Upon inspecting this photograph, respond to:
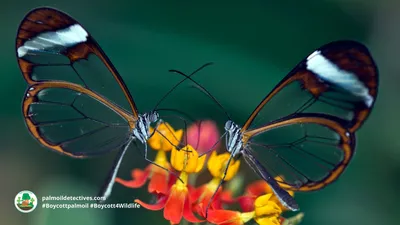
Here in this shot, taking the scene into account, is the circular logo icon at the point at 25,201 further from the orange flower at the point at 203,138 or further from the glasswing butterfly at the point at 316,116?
the glasswing butterfly at the point at 316,116

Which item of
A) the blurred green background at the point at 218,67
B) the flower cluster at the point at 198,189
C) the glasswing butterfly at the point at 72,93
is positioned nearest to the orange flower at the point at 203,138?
the flower cluster at the point at 198,189

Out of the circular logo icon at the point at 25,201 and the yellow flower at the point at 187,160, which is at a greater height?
the yellow flower at the point at 187,160

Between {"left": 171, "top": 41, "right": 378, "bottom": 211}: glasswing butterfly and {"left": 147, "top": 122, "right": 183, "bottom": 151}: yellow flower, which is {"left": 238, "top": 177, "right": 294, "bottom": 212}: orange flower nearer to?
{"left": 171, "top": 41, "right": 378, "bottom": 211}: glasswing butterfly

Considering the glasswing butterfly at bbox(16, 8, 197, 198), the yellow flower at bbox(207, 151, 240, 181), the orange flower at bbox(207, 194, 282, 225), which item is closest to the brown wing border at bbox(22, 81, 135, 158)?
the glasswing butterfly at bbox(16, 8, 197, 198)

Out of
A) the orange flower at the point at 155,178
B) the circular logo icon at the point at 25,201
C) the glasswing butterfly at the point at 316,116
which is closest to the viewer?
the glasswing butterfly at the point at 316,116

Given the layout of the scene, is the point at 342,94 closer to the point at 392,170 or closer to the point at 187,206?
the point at 187,206
